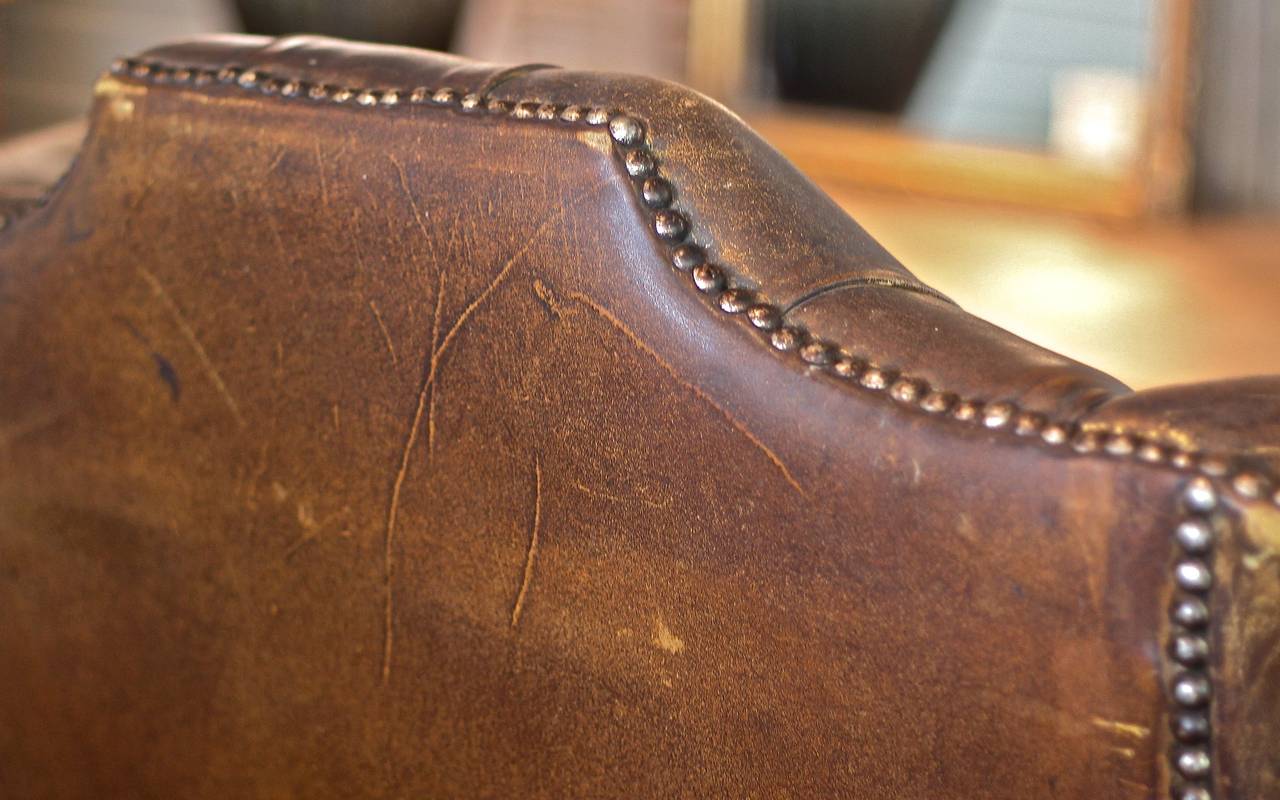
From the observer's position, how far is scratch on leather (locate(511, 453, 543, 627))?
67 centimetres

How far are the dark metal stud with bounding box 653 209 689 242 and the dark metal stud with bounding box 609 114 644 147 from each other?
0.03 meters

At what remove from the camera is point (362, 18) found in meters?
4.53

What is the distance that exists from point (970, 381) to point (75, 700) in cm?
60

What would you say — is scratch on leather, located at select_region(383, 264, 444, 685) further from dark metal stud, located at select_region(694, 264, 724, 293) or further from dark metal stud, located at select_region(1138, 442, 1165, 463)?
dark metal stud, located at select_region(1138, 442, 1165, 463)

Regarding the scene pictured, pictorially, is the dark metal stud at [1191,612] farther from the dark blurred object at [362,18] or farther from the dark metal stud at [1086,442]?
the dark blurred object at [362,18]

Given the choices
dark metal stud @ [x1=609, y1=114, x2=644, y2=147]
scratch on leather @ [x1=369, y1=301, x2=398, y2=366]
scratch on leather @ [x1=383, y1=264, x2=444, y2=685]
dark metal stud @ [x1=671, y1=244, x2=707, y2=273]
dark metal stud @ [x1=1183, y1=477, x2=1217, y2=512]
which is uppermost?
dark metal stud @ [x1=609, y1=114, x2=644, y2=147]

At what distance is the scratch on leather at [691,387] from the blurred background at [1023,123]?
1.90 m

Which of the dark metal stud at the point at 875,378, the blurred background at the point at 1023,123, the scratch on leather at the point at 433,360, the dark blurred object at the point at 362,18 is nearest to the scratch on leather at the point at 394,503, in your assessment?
the scratch on leather at the point at 433,360

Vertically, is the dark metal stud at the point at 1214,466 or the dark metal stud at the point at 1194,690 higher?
the dark metal stud at the point at 1214,466

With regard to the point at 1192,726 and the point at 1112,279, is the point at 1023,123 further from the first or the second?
the point at 1192,726

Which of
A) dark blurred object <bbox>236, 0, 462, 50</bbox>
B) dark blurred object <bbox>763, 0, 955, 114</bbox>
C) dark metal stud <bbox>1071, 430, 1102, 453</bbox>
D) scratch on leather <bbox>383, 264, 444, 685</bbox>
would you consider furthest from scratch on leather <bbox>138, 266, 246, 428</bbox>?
dark blurred object <bbox>236, 0, 462, 50</bbox>

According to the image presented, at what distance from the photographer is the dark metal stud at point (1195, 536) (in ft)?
1.61

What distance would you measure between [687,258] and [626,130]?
6cm

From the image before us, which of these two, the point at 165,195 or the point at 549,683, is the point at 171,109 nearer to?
the point at 165,195
